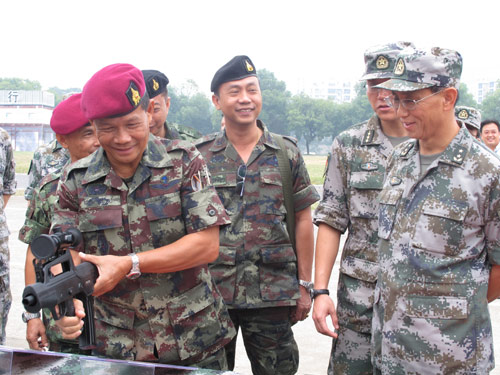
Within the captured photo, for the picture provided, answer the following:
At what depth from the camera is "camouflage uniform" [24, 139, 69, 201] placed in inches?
146

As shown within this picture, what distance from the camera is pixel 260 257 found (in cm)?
310

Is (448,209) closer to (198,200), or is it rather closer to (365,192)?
(365,192)

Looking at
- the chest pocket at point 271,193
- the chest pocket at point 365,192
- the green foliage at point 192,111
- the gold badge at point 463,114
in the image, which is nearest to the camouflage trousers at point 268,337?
the chest pocket at point 271,193

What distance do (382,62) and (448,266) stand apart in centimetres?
114

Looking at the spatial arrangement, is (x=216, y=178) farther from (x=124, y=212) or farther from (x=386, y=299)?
(x=386, y=299)

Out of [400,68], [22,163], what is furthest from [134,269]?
[22,163]

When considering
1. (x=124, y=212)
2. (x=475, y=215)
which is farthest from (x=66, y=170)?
(x=475, y=215)

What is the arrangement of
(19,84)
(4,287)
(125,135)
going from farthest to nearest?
(19,84), (4,287), (125,135)

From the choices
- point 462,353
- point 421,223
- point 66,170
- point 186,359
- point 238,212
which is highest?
point 66,170

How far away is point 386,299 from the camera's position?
2.19 metres

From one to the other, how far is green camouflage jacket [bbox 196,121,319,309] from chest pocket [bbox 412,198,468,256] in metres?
1.14

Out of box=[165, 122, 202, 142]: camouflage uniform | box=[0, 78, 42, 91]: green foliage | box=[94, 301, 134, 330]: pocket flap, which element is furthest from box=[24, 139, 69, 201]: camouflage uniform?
box=[0, 78, 42, 91]: green foliage

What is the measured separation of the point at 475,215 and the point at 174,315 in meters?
1.17

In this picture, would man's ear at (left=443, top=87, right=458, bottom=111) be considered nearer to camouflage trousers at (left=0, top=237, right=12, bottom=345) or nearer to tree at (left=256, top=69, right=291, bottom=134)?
camouflage trousers at (left=0, top=237, right=12, bottom=345)
